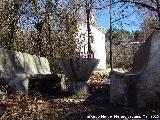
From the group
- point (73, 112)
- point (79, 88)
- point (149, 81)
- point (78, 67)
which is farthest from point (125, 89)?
point (79, 88)

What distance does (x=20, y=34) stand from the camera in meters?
15.1

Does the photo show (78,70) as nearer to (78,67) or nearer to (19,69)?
(78,67)

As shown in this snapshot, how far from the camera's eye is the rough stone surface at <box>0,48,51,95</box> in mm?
7547

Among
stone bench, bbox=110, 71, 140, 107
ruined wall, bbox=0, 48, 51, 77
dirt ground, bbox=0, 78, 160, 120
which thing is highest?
ruined wall, bbox=0, 48, 51, 77

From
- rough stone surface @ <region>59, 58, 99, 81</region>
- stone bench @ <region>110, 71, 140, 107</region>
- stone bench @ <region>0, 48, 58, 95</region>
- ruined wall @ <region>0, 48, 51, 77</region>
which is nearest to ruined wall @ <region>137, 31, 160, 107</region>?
stone bench @ <region>110, 71, 140, 107</region>

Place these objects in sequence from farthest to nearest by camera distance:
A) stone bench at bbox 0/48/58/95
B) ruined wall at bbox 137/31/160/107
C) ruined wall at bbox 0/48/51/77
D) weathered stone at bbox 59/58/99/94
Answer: weathered stone at bbox 59/58/99/94
ruined wall at bbox 0/48/51/77
stone bench at bbox 0/48/58/95
ruined wall at bbox 137/31/160/107

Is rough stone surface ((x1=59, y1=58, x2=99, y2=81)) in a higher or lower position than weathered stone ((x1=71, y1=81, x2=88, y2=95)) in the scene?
higher

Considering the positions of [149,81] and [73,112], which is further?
[149,81]

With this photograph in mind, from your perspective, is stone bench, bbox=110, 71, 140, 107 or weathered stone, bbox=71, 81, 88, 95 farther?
weathered stone, bbox=71, 81, 88, 95

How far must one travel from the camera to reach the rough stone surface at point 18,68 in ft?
24.8

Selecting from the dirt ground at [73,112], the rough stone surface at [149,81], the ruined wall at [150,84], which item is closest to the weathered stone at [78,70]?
the dirt ground at [73,112]

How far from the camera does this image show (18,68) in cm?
887

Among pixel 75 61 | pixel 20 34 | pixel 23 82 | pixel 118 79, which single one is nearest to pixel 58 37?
pixel 20 34

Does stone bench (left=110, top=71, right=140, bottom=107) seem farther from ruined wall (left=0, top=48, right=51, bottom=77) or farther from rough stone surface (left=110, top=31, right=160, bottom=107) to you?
ruined wall (left=0, top=48, right=51, bottom=77)
